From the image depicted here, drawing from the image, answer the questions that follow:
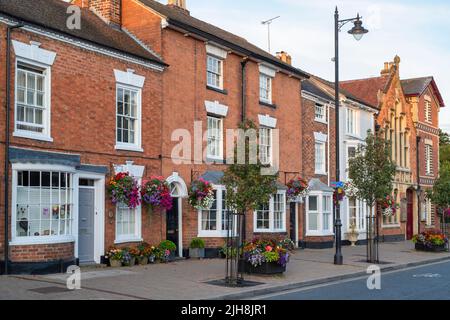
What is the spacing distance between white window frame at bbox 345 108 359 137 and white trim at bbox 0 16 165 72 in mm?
13801

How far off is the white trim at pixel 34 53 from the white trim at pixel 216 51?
706 centimetres

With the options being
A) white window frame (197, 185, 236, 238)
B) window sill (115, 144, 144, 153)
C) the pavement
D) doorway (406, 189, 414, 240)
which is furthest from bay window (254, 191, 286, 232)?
doorway (406, 189, 414, 240)

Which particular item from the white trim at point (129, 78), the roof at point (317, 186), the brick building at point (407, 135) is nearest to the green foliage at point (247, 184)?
the white trim at point (129, 78)

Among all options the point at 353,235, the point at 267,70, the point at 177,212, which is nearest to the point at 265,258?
the point at 177,212

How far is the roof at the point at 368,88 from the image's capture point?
35562mm

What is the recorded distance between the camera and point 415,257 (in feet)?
78.2

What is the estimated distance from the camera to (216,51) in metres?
22.1

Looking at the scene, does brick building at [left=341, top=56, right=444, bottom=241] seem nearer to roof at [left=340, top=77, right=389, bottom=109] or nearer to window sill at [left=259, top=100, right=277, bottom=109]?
roof at [left=340, top=77, right=389, bottom=109]

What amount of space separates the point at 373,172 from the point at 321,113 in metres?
8.56

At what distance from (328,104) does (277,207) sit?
7.04 m

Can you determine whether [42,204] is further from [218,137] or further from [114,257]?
[218,137]

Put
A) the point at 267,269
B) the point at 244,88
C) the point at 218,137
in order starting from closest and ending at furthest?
the point at 267,269, the point at 218,137, the point at 244,88

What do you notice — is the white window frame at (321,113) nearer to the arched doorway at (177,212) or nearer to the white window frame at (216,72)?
the white window frame at (216,72)
